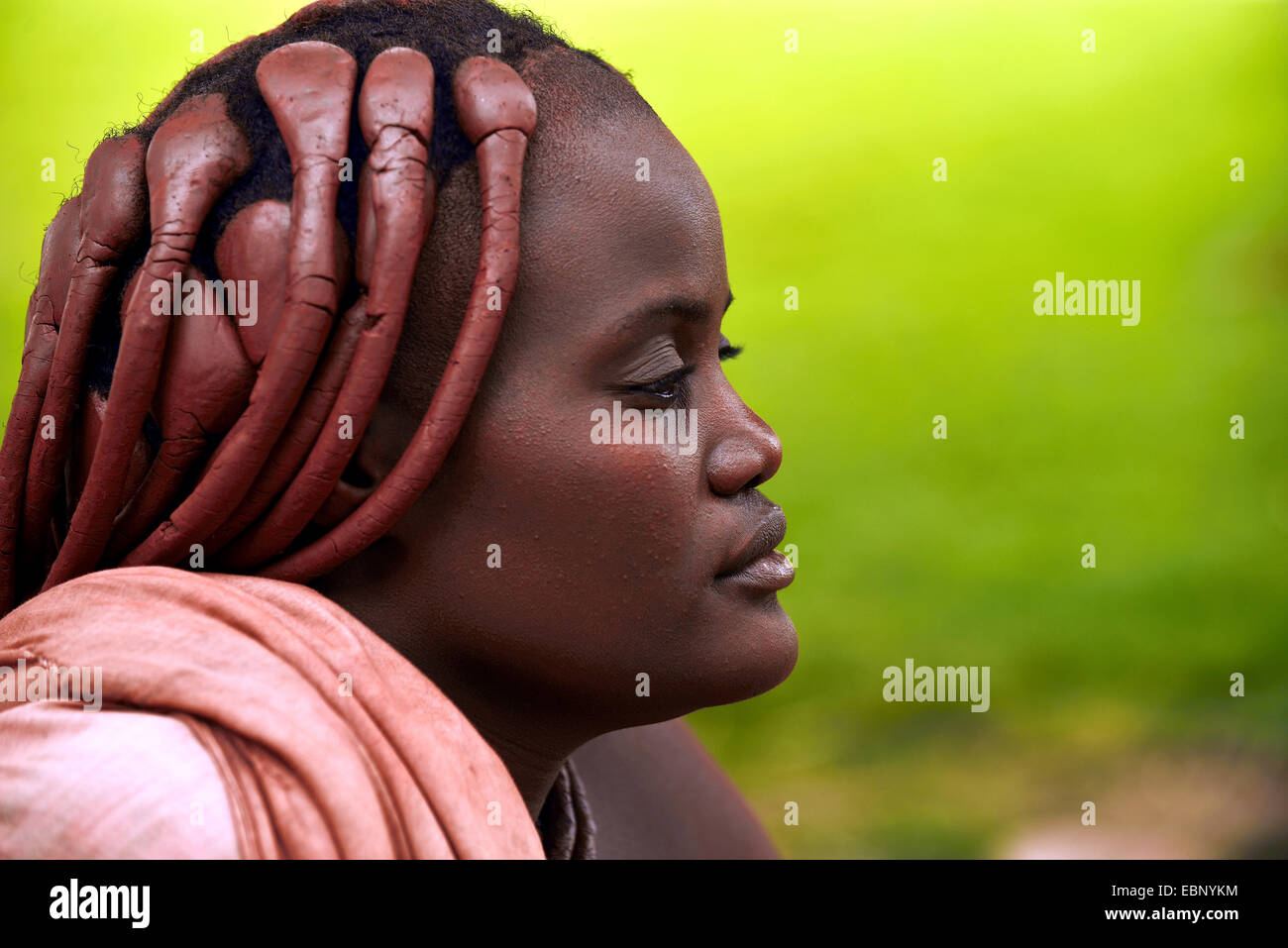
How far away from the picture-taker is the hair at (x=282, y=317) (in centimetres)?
92

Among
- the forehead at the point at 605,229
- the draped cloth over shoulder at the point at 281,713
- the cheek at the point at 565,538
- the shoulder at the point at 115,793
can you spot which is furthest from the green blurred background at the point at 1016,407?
the shoulder at the point at 115,793

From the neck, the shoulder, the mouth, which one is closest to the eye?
the mouth

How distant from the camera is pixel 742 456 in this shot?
102 cm

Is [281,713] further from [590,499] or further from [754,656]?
[754,656]

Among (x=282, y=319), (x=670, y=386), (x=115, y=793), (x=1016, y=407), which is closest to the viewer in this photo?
(x=115, y=793)

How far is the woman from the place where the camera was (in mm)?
897

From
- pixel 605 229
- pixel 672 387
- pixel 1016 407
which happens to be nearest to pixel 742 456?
pixel 672 387

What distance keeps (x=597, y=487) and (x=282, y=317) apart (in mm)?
268

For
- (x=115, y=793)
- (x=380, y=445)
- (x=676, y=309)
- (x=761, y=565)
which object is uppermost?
(x=676, y=309)

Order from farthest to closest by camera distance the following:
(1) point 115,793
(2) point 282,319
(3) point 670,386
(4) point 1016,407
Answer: (4) point 1016,407
(3) point 670,386
(2) point 282,319
(1) point 115,793

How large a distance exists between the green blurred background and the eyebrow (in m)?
1.11

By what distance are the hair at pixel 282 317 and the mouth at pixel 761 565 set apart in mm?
265

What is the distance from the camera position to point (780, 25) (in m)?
1.99

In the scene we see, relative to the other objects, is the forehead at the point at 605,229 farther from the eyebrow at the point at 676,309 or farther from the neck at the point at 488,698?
the neck at the point at 488,698
